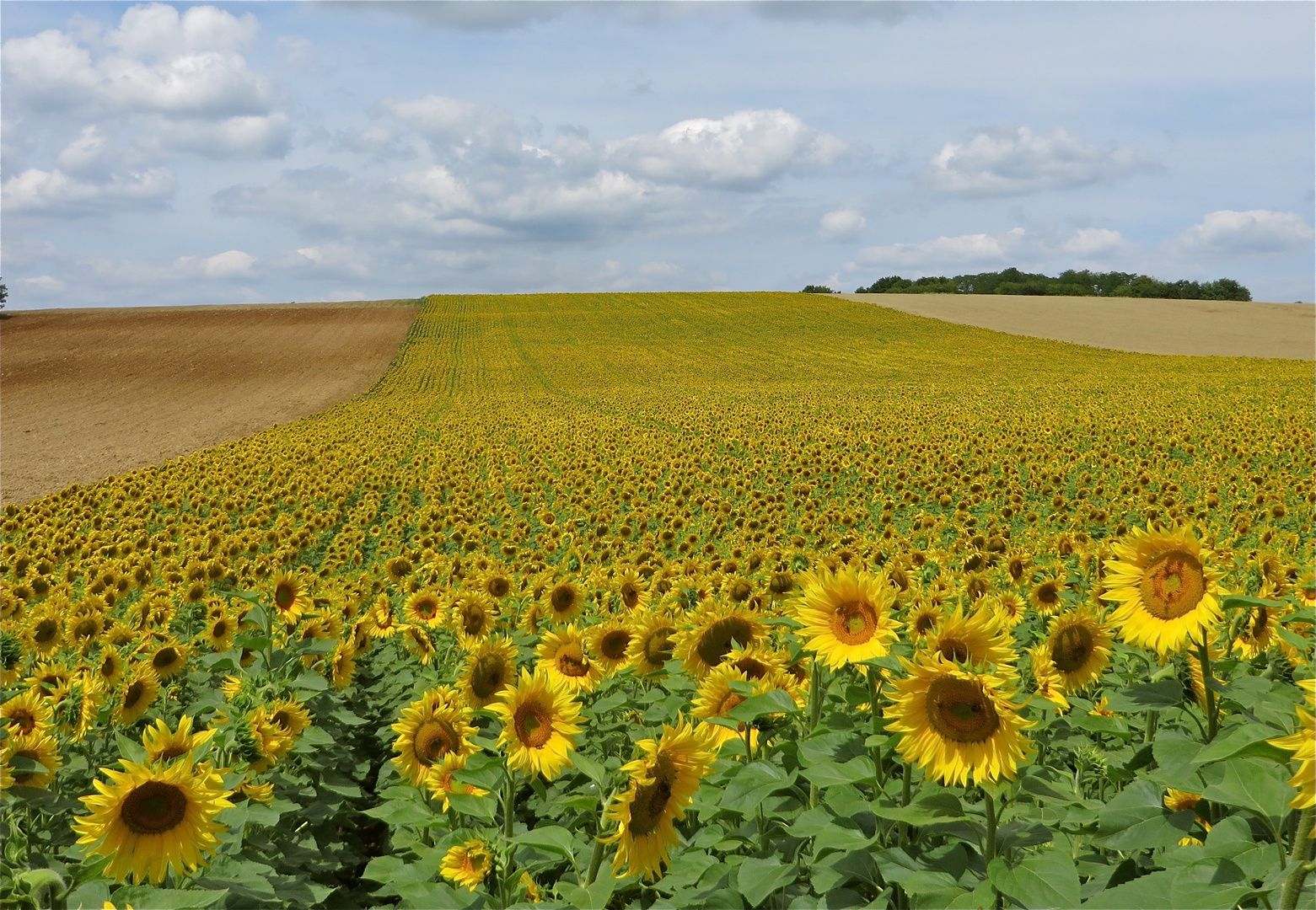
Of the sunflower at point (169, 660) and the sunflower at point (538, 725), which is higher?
the sunflower at point (538, 725)

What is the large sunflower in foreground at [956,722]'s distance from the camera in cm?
215

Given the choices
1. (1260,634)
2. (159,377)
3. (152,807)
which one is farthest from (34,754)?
(159,377)

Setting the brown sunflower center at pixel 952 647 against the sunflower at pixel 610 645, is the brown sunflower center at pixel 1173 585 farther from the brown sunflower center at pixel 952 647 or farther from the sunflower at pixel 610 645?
the sunflower at pixel 610 645

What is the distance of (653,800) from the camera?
2486 mm

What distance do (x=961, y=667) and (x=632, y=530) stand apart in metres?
8.64

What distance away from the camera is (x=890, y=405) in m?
26.6

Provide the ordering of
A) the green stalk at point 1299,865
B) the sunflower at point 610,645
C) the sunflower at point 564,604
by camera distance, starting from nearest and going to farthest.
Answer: the green stalk at point 1299,865
the sunflower at point 610,645
the sunflower at point 564,604

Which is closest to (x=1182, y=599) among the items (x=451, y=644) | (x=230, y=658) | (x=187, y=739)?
(x=187, y=739)

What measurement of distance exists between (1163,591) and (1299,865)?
3.09 ft

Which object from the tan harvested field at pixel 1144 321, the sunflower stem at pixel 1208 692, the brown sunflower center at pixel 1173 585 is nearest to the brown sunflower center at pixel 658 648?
the brown sunflower center at pixel 1173 585

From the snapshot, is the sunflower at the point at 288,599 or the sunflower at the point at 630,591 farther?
the sunflower at the point at 288,599

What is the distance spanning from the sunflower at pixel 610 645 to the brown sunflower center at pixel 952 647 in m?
1.69

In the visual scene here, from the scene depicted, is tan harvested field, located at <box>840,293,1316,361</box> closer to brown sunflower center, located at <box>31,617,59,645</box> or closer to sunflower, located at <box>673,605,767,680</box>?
sunflower, located at <box>673,605,767,680</box>

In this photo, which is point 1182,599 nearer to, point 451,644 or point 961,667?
point 961,667
